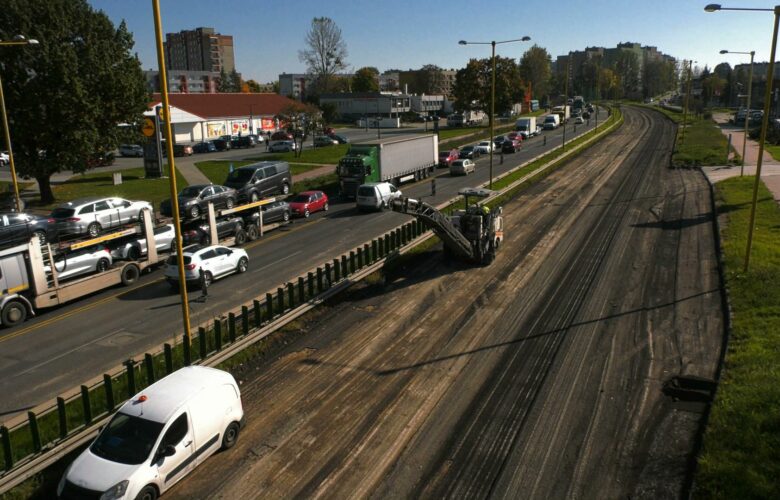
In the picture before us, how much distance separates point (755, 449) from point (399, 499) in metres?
6.78

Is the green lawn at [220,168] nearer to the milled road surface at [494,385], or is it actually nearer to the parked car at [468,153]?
the parked car at [468,153]

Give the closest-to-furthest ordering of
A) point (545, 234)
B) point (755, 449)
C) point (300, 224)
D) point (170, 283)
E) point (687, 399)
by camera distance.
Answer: point (755, 449) → point (687, 399) → point (170, 283) → point (545, 234) → point (300, 224)

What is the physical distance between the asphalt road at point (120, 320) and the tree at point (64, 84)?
15187mm

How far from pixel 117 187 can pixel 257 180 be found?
15.5 meters

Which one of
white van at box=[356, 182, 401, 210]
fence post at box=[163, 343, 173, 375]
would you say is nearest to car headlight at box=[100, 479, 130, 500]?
fence post at box=[163, 343, 173, 375]

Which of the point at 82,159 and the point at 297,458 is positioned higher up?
the point at 82,159

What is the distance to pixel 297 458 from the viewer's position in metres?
11.6

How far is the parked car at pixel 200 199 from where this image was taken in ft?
93.8

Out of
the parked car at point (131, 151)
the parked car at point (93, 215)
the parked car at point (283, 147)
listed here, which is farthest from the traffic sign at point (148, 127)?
the parked car at point (283, 147)

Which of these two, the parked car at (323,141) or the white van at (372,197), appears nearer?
the white van at (372,197)

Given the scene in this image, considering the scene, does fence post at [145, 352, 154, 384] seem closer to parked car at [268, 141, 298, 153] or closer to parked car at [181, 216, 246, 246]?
parked car at [181, 216, 246, 246]

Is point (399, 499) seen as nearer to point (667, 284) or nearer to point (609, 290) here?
point (609, 290)

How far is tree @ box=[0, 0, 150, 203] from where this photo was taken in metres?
34.1

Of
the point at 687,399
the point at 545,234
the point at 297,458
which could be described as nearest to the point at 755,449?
the point at 687,399
